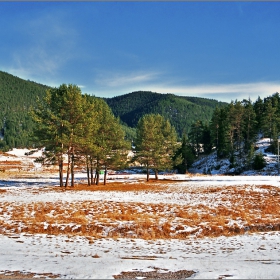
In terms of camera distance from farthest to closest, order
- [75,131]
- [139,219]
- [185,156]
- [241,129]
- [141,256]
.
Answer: [241,129], [185,156], [75,131], [139,219], [141,256]

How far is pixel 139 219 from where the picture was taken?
16.8 meters

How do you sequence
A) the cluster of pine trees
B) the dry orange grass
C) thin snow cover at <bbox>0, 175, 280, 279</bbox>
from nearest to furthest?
thin snow cover at <bbox>0, 175, 280, 279</bbox> → the dry orange grass → the cluster of pine trees

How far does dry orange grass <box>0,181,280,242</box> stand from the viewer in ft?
48.9

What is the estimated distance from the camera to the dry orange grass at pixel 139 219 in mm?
14891

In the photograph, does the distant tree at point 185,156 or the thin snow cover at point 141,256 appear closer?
the thin snow cover at point 141,256

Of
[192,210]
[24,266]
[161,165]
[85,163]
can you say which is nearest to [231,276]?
[24,266]

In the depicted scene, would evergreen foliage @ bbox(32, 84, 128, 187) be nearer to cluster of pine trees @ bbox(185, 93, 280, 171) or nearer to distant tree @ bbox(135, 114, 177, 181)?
distant tree @ bbox(135, 114, 177, 181)

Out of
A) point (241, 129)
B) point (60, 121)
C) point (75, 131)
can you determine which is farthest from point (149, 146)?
point (241, 129)

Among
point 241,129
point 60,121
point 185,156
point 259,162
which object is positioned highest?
point 241,129

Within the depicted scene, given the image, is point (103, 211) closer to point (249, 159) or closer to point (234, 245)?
point (234, 245)

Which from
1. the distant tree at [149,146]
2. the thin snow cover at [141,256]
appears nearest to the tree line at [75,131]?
the distant tree at [149,146]

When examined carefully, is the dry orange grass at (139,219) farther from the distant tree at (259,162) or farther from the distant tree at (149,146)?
the distant tree at (259,162)

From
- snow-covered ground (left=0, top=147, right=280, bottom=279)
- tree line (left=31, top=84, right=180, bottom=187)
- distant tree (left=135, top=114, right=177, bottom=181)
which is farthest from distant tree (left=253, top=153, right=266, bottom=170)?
snow-covered ground (left=0, top=147, right=280, bottom=279)

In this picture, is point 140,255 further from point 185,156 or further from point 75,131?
point 185,156
